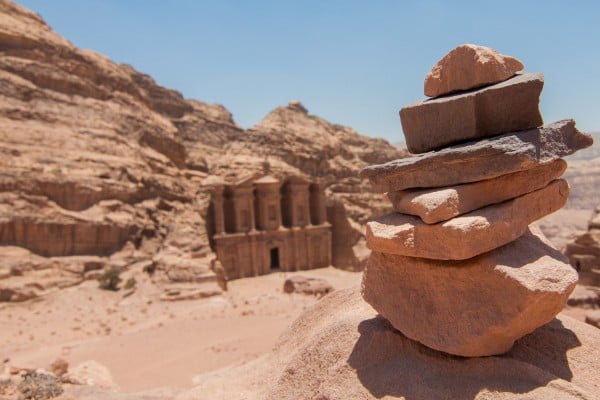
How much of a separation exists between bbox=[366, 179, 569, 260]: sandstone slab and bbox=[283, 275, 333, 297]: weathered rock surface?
18.7m

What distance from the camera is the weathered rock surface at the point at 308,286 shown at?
2420 centimetres

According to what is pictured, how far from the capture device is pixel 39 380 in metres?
9.24

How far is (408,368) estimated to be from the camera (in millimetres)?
5453

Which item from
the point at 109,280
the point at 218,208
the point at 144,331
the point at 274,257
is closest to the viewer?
the point at 144,331

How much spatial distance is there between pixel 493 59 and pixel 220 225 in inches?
1087

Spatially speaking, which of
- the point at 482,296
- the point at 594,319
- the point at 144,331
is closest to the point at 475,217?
the point at 482,296

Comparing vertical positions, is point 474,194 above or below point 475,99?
below

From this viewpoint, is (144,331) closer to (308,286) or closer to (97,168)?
(308,286)

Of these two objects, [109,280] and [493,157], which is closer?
[493,157]

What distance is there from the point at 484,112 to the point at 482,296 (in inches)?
90.1

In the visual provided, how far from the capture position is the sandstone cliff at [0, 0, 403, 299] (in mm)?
23812

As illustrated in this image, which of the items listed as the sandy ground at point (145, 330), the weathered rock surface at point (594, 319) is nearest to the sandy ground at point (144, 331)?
the sandy ground at point (145, 330)

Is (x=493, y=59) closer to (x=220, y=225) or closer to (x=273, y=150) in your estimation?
(x=220, y=225)

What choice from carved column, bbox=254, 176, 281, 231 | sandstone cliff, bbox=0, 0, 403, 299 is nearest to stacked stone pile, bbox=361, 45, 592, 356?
sandstone cliff, bbox=0, 0, 403, 299
